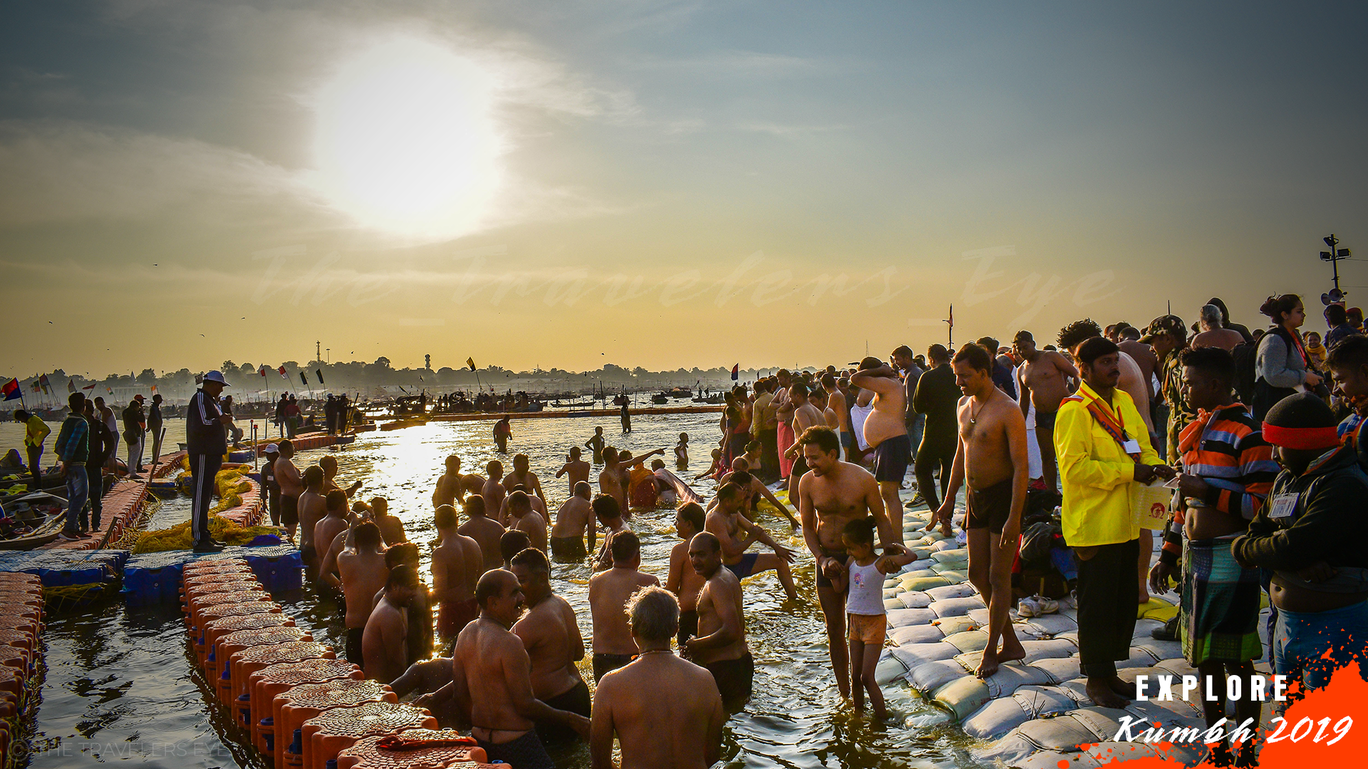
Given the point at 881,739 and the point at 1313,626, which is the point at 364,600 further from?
the point at 1313,626

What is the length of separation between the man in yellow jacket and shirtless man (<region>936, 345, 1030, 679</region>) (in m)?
0.60

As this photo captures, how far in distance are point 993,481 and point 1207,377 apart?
1.54 meters

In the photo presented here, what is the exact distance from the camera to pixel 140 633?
8.21m

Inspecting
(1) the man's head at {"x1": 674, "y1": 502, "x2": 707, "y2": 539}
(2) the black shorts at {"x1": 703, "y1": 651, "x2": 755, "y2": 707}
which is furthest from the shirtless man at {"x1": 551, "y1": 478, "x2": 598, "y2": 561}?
(2) the black shorts at {"x1": 703, "y1": 651, "x2": 755, "y2": 707}

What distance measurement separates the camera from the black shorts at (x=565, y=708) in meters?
4.63

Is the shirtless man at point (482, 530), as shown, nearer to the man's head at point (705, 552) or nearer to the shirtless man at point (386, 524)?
the shirtless man at point (386, 524)

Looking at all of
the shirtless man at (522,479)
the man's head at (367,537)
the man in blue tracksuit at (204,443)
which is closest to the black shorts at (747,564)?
the man's head at (367,537)

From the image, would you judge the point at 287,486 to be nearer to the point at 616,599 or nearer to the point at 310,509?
the point at 310,509

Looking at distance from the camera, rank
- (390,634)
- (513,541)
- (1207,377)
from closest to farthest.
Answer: (1207,377)
(390,634)
(513,541)

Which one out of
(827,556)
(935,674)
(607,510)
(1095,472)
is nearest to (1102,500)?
(1095,472)

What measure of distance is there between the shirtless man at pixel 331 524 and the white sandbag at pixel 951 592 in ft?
19.9

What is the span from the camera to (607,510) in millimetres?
6684

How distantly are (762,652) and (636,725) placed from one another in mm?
3741

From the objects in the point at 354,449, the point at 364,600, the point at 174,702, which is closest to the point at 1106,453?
the point at 364,600
